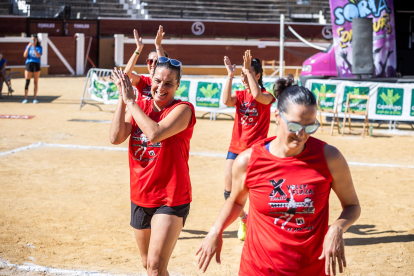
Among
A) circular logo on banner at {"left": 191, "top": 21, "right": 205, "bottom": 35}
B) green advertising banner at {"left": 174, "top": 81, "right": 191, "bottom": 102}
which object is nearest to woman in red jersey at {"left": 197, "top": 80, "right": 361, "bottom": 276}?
green advertising banner at {"left": 174, "top": 81, "right": 191, "bottom": 102}

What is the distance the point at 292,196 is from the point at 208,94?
1423 cm

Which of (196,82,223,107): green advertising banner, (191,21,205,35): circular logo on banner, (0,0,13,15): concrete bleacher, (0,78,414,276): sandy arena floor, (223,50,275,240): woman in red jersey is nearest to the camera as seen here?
(0,78,414,276): sandy arena floor

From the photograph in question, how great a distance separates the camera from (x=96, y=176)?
31.1ft

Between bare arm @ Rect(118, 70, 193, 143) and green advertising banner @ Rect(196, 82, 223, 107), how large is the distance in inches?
512

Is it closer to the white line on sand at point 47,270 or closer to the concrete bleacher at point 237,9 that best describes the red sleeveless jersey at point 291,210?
the white line on sand at point 47,270

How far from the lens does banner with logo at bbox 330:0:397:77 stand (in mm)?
17875

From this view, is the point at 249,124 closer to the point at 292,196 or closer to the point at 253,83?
the point at 253,83

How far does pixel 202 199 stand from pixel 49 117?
984 cm

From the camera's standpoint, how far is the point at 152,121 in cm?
388

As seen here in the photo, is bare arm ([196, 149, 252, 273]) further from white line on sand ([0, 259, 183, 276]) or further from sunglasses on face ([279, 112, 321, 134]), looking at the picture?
white line on sand ([0, 259, 183, 276])

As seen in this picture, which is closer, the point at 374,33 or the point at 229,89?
the point at 229,89

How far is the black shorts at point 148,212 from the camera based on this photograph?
4.09 meters

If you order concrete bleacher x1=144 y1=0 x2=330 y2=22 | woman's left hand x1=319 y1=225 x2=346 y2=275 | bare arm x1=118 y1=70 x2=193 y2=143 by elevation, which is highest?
concrete bleacher x1=144 y1=0 x2=330 y2=22

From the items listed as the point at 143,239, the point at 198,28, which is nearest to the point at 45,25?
the point at 198,28
